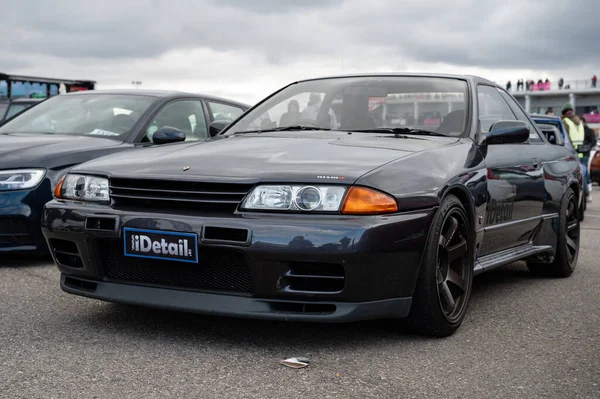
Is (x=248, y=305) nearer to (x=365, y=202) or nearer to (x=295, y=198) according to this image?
(x=295, y=198)

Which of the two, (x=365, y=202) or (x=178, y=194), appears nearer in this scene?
(x=365, y=202)

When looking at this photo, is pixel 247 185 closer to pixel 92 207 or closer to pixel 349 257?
pixel 349 257

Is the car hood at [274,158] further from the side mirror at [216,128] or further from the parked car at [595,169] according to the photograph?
the parked car at [595,169]

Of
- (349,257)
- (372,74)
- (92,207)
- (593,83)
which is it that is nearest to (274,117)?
(372,74)

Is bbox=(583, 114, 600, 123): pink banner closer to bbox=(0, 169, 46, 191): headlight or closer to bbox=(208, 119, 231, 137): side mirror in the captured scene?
bbox=(208, 119, 231, 137): side mirror

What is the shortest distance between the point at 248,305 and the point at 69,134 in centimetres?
354

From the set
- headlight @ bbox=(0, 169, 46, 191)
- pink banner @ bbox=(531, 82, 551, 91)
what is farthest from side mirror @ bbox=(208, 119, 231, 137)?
pink banner @ bbox=(531, 82, 551, 91)

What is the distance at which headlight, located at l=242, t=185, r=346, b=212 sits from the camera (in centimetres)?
345

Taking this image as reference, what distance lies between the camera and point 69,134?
6.52 m

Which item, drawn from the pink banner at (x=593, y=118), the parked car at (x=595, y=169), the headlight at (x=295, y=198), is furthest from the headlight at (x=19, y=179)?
the pink banner at (x=593, y=118)

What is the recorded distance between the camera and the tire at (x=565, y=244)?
5.95 metres

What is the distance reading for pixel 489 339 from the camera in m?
→ 3.98

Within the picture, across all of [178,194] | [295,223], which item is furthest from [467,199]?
[178,194]

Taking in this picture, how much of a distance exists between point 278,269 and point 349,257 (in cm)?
31
